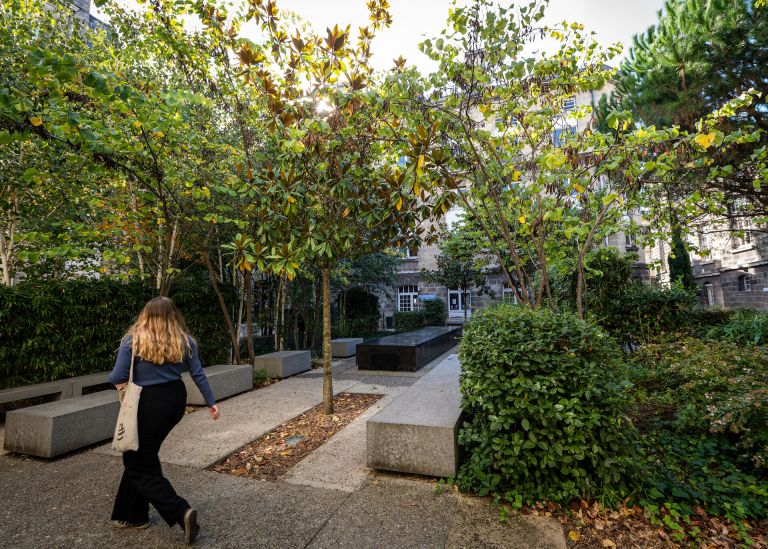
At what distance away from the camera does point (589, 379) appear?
316 centimetres

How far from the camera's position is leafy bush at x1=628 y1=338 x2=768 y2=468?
3.47 metres

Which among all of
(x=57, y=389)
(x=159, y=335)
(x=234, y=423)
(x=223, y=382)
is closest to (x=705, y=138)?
(x=159, y=335)

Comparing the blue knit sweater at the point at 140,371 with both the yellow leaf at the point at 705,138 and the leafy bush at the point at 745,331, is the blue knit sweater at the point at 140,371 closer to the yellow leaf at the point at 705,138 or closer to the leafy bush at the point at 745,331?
the yellow leaf at the point at 705,138

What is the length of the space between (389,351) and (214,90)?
717 cm

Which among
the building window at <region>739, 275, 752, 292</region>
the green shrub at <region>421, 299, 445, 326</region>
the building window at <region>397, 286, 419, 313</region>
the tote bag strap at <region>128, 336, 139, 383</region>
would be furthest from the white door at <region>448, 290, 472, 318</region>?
the tote bag strap at <region>128, 336, 139, 383</region>

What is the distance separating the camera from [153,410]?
280cm

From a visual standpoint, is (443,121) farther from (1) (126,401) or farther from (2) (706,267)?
(2) (706,267)

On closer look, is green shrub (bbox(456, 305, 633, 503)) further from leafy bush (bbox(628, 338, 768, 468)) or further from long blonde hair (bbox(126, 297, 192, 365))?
long blonde hair (bbox(126, 297, 192, 365))

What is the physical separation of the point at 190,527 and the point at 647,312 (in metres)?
9.14

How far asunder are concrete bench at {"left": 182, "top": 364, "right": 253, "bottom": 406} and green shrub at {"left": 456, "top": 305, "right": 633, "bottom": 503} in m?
5.20

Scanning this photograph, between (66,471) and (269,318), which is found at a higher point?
(269,318)

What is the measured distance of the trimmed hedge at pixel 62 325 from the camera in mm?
5824

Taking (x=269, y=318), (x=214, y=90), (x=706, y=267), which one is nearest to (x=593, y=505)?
(x=214, y=90)

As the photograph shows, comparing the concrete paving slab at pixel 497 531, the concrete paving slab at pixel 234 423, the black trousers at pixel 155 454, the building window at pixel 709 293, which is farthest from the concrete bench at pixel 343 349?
the building window at pixel 709 293
